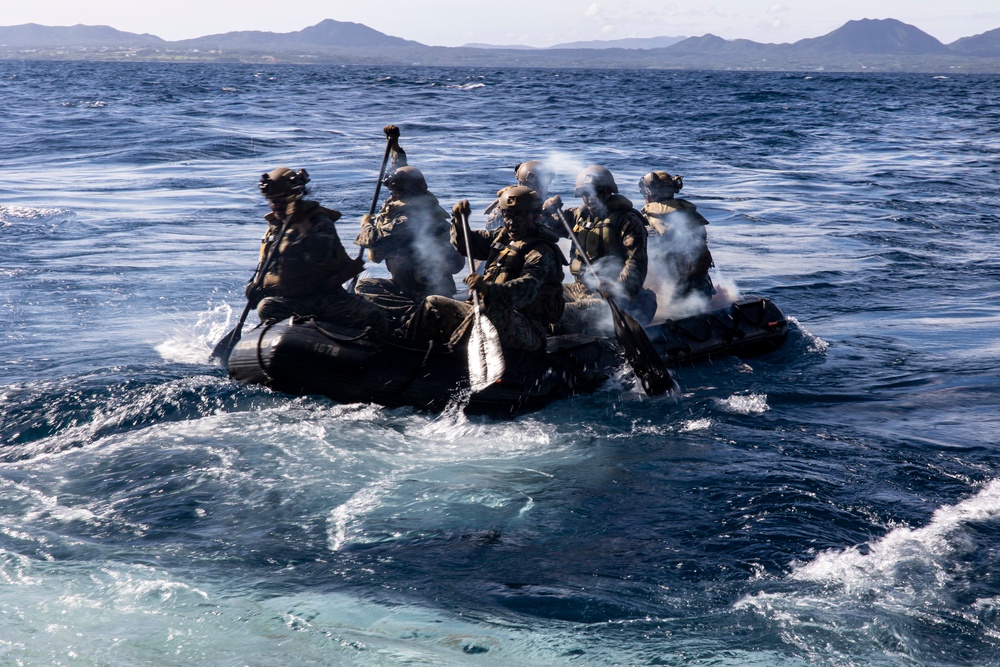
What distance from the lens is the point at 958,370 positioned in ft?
42.2

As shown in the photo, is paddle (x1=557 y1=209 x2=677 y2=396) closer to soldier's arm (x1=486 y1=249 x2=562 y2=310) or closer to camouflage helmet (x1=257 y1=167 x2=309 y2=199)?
soldier's arm (x1=486 y1=249 x2=562 y2=310)

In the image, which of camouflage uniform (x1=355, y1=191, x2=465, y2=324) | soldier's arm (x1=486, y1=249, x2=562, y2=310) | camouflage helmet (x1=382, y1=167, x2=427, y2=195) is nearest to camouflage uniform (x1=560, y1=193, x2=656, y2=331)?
camouflage uniform (x1=355, y1=191, x2=465, y2=324)

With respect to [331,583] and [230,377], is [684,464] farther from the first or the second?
[230,377]

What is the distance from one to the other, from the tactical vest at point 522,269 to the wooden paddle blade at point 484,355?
1.42 feet

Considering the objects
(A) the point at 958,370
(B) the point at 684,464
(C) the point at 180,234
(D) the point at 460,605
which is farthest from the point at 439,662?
(C) the point at 180,234

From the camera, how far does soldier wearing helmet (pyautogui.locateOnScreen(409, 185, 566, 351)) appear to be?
951 centimetres

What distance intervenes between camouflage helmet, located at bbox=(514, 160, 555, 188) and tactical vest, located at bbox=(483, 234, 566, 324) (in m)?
1.36

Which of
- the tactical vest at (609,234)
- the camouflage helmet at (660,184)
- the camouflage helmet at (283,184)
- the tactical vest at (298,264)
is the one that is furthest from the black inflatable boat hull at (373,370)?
the camouflage helmet at (660,184)

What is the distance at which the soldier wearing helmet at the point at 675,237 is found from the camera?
12.4m

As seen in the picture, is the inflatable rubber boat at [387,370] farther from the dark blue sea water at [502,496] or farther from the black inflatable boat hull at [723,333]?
the black inflatable boat hull at [723,333]

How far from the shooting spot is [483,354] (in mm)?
9914

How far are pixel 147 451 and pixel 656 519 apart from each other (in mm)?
4966

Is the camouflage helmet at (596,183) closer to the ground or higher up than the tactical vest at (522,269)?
higher up

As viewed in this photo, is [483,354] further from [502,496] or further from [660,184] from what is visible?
[660,184]
